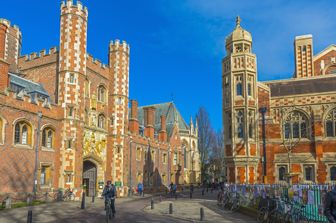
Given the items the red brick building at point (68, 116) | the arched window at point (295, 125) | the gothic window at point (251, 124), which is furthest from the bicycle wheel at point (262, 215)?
the red brick building at point (68, 116)

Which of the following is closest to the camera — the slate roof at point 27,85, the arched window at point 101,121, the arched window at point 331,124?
the arched window at point 331,124

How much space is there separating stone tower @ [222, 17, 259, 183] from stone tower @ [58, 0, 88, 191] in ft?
40.0

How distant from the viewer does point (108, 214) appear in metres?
15.9

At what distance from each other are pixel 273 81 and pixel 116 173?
Result: 17.4 meters

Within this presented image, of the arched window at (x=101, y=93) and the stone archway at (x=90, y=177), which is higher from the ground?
the arched window at (x=101, y=93)

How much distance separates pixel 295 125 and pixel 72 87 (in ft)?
60.8

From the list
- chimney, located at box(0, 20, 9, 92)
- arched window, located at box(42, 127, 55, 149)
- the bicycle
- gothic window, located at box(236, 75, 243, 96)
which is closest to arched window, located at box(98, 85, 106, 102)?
arched window, located at box(42, 127, 55, 149)

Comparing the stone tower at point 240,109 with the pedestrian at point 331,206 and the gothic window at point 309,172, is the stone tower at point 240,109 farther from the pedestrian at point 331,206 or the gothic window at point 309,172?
the pedestrian at point 331,206

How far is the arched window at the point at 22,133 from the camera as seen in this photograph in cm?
2536

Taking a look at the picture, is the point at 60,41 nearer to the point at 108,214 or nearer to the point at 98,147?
the point at 98,147

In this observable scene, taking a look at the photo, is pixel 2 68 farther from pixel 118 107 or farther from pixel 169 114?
pixel 169 114

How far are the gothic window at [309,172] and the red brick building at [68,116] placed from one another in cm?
1765

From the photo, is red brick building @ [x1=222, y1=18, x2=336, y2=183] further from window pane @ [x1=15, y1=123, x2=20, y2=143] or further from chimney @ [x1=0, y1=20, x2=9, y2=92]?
chimney @ [x1=0, y1=20, x2=9, y2=92]

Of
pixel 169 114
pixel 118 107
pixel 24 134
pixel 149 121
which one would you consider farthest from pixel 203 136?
pixel 24 134
